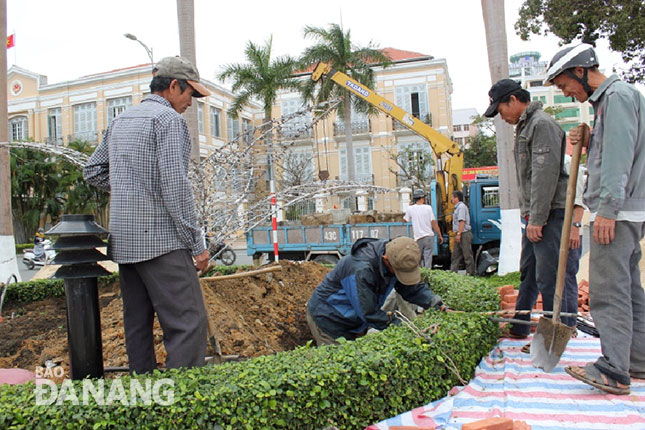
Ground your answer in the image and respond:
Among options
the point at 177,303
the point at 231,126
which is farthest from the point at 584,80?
the point at 231,126

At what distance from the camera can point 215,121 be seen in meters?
35.0

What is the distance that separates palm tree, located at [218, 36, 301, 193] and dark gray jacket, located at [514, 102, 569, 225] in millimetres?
21194

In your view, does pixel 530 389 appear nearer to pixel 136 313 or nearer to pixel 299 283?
pixel 136 313

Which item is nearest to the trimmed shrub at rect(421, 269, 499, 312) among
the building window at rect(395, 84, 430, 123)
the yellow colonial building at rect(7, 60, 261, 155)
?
the building window at rect(395, 84, 430, 123)

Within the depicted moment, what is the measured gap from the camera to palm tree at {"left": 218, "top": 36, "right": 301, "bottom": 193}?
23.9 meters

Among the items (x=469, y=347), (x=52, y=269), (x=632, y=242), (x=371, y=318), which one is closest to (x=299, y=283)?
(x=371, y=318)

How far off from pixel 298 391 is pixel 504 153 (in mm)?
7454

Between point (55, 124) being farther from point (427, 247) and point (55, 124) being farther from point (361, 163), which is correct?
point (427, 247)

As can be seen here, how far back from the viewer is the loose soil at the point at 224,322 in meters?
3.96

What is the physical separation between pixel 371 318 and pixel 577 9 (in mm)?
11985

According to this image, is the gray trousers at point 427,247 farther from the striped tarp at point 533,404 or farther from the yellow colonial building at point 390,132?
the yellow colonial building at point 390,132

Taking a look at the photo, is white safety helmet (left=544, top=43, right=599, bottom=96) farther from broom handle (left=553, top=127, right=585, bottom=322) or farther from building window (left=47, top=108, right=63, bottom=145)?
building window (left=47, top=108, right=63, bottom=145)

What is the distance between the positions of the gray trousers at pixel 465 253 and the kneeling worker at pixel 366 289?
627cm

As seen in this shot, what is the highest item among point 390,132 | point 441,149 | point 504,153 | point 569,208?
point 390,132
